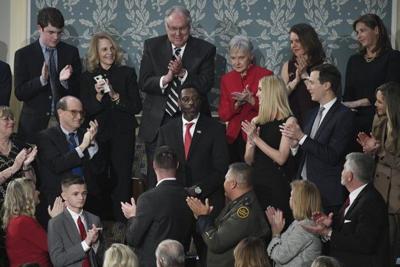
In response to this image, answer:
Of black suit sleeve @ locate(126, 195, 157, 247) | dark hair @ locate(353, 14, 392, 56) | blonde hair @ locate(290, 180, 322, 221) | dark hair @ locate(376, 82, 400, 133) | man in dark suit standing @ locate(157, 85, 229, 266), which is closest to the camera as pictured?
black suit sleeve @ locate(126, 195, 157, 247)

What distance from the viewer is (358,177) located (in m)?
8.19

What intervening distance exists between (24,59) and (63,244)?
2319 mm

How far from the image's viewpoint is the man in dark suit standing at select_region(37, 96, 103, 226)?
9250 mm

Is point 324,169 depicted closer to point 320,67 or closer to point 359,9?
point 320,67

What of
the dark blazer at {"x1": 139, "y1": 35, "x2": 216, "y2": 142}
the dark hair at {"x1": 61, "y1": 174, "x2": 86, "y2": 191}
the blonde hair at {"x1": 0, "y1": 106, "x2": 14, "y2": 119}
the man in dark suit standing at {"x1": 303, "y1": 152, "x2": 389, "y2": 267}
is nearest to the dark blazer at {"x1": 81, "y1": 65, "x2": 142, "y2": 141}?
the dark blazer at {"x1": 139, "y1": 35, "x2": 216, "y2": 142}

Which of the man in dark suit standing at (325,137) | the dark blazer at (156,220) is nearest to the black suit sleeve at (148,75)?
the man in dark suit standing at (325,137)

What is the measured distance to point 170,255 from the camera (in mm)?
7156

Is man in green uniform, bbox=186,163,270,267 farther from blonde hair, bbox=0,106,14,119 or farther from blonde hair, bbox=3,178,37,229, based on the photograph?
blonde hair, bbox=0,106,14,119

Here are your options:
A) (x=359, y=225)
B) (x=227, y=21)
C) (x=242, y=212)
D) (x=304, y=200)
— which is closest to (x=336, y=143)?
(x=304, y=200)

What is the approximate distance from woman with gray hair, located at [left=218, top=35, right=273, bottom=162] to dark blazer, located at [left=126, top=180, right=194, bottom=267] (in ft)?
5.83

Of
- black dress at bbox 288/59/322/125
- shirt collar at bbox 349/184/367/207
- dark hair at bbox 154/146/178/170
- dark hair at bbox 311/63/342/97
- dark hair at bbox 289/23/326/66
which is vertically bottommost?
shirt collar at bbox 349/184/367/207

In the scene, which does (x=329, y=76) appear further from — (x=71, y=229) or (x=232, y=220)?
(x=71, y=229)

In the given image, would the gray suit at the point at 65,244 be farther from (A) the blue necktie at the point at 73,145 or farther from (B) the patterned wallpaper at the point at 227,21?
(B) the patterned wallpaper at the point at 227,21

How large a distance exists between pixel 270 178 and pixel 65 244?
1791 millimetres
